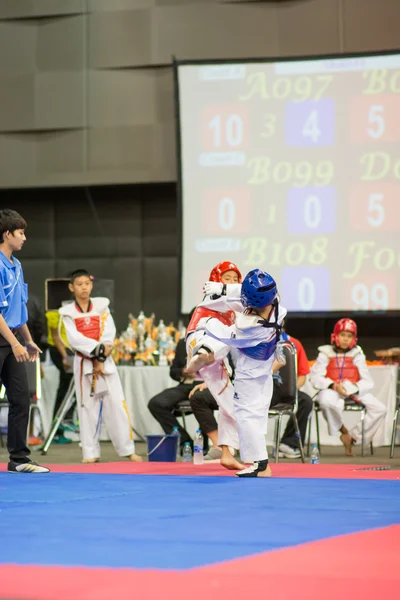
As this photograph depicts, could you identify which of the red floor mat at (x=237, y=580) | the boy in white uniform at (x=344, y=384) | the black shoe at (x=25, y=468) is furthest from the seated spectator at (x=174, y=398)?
the red floor mat at (x=237, y=580)

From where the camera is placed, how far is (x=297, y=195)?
31.9ft

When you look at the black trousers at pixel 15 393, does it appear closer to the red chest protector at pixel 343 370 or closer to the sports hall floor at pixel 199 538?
the sports hall floor at pixel 199 538

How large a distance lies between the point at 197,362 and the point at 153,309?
6.31 m

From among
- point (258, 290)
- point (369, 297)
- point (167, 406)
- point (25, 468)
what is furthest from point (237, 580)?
point (369, 297)

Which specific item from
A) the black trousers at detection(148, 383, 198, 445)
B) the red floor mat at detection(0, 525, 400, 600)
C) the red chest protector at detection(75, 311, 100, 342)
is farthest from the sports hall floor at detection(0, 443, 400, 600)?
the black trousers at detection(148, 383, 198, 445)

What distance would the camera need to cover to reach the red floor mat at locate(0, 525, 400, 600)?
2.11m

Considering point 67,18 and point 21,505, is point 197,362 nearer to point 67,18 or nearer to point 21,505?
point 21,505

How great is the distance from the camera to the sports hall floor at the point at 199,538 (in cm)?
219

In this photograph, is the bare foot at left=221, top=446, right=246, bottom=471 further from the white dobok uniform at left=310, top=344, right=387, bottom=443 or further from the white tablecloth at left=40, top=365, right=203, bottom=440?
the white tablecloth at left=40, top=365, right=203, bottom=440

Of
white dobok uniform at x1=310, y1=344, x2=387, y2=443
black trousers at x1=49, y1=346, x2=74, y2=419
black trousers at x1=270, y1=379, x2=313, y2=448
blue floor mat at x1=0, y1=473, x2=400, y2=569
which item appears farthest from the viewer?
black trousers at x1=49, y1=346, x2=74, y2=419

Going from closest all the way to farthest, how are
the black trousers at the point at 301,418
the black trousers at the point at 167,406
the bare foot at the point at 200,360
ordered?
the bare foot at the point at 200,360 < the black trousers at the point at 167,406 < the black trousers at the point at 301,418

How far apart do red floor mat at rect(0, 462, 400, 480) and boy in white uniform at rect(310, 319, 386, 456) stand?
153 cm

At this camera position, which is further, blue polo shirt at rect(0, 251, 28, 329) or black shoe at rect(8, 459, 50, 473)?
black shoe at rect(8, 459, 50, 473)

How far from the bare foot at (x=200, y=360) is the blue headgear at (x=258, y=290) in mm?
408
